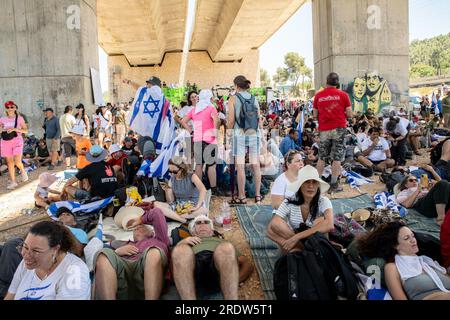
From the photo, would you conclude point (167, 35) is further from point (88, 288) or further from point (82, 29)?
point (88, 288)

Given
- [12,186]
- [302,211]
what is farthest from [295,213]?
[12,186]

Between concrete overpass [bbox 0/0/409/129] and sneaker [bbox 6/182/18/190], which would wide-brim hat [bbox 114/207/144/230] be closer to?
sneaker [bbox 6/182/18/190]

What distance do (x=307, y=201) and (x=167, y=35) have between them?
31727mm

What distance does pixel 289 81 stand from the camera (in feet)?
269

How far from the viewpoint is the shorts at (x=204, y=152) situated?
255 inches

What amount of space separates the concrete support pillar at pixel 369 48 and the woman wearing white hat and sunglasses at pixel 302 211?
1125 centimetres

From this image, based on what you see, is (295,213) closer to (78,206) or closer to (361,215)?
(361,215)

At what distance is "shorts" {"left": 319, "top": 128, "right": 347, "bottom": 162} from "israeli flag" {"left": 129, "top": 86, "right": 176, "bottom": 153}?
2625 millimetres

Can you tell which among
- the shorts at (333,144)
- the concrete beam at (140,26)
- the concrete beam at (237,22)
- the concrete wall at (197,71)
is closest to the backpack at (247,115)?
the shorts at (333,144)

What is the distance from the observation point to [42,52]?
43.3 feet

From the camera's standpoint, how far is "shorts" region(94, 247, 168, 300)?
3.11 m

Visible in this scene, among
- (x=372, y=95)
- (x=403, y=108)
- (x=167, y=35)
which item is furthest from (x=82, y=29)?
(x=167, y=35)
